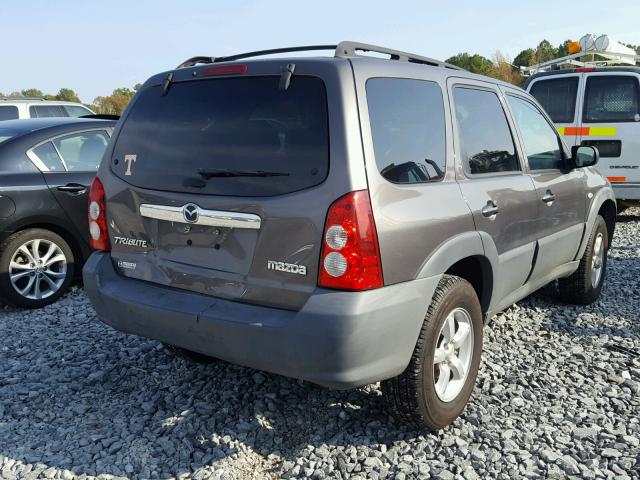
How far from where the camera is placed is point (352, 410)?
Answer: 318 centimetres

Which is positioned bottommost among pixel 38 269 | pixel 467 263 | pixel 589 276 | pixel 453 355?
pixel 589 276

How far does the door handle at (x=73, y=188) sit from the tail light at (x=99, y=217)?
7.07 feet

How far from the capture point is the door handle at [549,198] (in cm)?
387

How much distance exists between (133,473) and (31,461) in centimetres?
51

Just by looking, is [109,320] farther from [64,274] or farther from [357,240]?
[64,274]

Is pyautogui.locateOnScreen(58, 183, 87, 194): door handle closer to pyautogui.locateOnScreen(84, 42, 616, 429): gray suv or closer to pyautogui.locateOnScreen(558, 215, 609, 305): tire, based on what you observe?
pyautogui.locateOnScreen(84, 42, 616, 429): gray suv

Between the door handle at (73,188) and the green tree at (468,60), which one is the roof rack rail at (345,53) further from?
the green tree at (468,60)

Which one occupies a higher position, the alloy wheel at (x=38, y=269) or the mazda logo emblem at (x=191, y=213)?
the mazda logo emblem at (x=191, y=213)

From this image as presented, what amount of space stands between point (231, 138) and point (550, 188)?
2.39 m

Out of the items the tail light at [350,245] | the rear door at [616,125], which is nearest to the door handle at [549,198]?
the tail light at [350,245]

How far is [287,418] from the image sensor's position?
10.3 ft

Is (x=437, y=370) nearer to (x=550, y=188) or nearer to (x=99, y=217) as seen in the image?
(x=550, y=188)

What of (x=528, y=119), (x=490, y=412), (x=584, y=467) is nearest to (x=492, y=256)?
(x=490, y=412)

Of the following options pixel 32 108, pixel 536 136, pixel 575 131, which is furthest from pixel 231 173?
pixel 32 108
